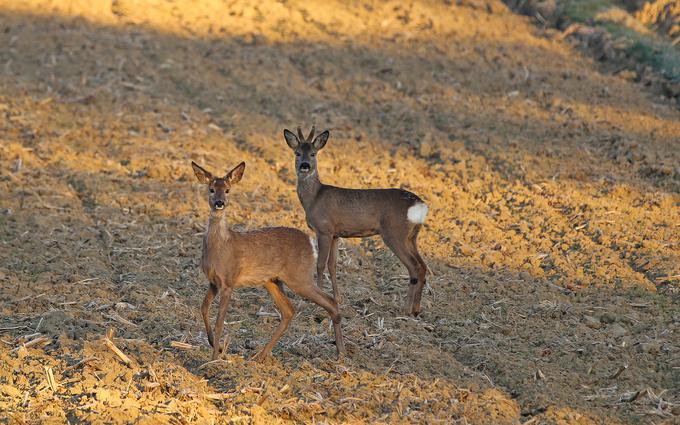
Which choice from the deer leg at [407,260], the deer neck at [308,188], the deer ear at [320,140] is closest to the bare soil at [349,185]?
the deer leg at [407,260]

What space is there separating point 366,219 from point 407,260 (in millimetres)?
606

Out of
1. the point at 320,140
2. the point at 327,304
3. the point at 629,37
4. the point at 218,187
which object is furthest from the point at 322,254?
the point at 629,37

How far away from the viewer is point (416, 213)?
373 inches

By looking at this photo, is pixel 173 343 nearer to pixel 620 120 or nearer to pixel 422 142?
pixel 422 142

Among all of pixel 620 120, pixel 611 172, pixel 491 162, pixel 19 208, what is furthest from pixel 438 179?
pixel 19 208

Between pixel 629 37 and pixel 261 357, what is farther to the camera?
pixel 629 37

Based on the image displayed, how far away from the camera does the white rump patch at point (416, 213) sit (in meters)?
9.48

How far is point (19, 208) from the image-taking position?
11367mm

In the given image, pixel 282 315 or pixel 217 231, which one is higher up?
pixel 217 231

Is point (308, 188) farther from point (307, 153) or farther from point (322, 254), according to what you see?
point (322, 254)

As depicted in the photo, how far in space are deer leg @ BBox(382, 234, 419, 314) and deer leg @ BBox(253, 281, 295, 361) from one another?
1669 mm

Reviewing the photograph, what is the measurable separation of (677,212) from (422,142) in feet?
12.4

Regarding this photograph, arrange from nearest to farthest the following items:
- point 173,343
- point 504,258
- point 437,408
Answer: point 437,408 → point 173,343 → point 504,258

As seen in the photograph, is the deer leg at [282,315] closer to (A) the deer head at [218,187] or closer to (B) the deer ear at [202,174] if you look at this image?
(A) the deer head at [218,187]
